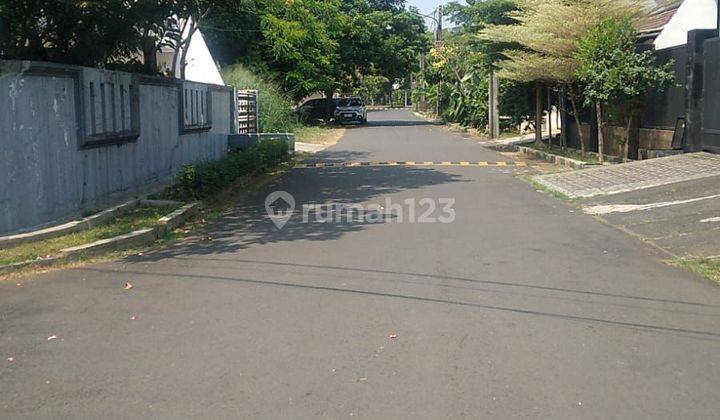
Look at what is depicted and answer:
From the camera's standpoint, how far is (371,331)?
612 centimetres

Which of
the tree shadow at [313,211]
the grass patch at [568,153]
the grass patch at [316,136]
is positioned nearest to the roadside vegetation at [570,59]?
the grass patch at [568,153]

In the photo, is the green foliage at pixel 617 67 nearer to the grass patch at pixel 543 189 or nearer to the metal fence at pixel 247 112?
the grass patch at pixel 543 189

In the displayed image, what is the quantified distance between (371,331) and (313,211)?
670cm

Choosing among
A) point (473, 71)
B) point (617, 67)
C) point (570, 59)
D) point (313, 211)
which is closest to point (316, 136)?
point (473, 71)

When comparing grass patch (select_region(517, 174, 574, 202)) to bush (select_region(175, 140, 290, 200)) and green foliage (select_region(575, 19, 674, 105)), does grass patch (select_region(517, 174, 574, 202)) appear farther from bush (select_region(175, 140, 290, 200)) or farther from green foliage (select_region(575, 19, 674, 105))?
bush (select_region(175, 140, 290, 200))

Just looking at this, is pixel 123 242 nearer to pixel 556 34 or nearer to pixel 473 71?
pixel 556 34

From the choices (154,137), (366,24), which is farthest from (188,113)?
(366,24)

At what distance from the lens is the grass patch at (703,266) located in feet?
26.1

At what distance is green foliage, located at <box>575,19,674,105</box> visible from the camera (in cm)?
1669

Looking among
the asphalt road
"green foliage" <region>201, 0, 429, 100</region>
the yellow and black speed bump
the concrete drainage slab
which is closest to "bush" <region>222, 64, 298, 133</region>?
"green foliage" <region>201, 0, 429, 100</region>

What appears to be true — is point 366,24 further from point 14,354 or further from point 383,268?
point 14,354

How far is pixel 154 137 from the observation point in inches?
568

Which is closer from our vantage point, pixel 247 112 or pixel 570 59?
pixel 570 59

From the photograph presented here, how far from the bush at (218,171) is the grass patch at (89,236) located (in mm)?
947
